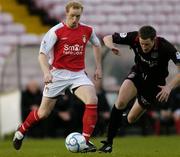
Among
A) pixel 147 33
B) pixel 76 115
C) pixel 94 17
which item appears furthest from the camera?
pixel 94 17

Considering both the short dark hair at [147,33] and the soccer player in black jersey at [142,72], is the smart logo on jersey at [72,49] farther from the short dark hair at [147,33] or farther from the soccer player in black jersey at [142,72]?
the short dark hair at [147,33]

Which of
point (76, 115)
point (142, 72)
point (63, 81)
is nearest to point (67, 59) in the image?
point (63, 81)

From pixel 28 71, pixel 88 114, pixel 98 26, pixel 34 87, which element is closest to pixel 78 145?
pixel 88 114

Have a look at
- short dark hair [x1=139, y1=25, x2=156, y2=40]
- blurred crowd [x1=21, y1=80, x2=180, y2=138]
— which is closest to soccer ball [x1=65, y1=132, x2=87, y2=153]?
short dark hair [x1=139, y1=25, x2=156, y2=40]

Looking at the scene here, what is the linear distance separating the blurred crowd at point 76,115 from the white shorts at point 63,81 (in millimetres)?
5824

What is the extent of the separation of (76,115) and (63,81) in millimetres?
6210

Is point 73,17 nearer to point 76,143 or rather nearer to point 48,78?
point 48,78

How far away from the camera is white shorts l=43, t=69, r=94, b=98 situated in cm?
1041

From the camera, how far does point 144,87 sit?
10500 mm

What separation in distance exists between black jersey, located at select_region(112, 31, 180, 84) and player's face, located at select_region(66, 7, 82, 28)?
0.55m

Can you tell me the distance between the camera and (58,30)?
10406 mm

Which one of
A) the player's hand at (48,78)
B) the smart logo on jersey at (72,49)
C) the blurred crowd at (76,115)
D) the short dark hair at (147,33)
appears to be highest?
the short dark hair at (147,33)

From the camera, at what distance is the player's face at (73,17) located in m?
10.1

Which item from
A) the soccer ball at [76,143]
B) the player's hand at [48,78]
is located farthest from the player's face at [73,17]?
the soccer ball at [76,143]
